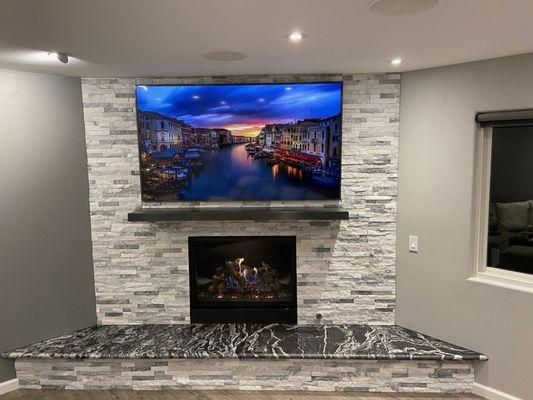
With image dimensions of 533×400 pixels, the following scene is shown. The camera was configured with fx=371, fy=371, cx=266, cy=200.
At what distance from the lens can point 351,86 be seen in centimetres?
324

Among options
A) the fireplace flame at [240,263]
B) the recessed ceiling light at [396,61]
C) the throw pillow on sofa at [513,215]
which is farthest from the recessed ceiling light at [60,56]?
the throw pillow on sofa at [513,215]

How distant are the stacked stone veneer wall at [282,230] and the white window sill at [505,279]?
0.72m

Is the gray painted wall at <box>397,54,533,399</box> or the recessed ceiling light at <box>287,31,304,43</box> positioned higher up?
the recessed ceiling light at <box>287,31,304,43</box>

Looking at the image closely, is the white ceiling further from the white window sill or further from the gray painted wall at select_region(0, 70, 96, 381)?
the white window sill

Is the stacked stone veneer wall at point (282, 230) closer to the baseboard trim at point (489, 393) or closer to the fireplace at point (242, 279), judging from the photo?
the fireplace at point (242, 279)

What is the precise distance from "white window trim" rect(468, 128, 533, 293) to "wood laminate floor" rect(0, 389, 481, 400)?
0.93 metres

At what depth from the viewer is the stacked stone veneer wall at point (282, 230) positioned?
3273mm

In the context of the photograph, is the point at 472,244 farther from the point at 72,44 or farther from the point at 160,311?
the point at 72,44

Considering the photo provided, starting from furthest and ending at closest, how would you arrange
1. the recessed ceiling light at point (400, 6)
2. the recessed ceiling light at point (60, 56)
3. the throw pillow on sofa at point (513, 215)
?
the throw pillow on sofa at point (513, 215), the recessed ceiling light at point (60, 56), the recessed ceiling light at point (400, 6)

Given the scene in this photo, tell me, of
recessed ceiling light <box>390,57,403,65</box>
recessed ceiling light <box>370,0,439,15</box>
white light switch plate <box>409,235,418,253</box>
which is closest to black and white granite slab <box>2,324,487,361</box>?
white light switch plate <box>409,235,418,253</box>

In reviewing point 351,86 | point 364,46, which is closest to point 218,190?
point 351,86

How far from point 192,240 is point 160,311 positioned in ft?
2.47

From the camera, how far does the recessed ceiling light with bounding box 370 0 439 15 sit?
164 centimetres

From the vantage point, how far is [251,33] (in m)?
2.05
